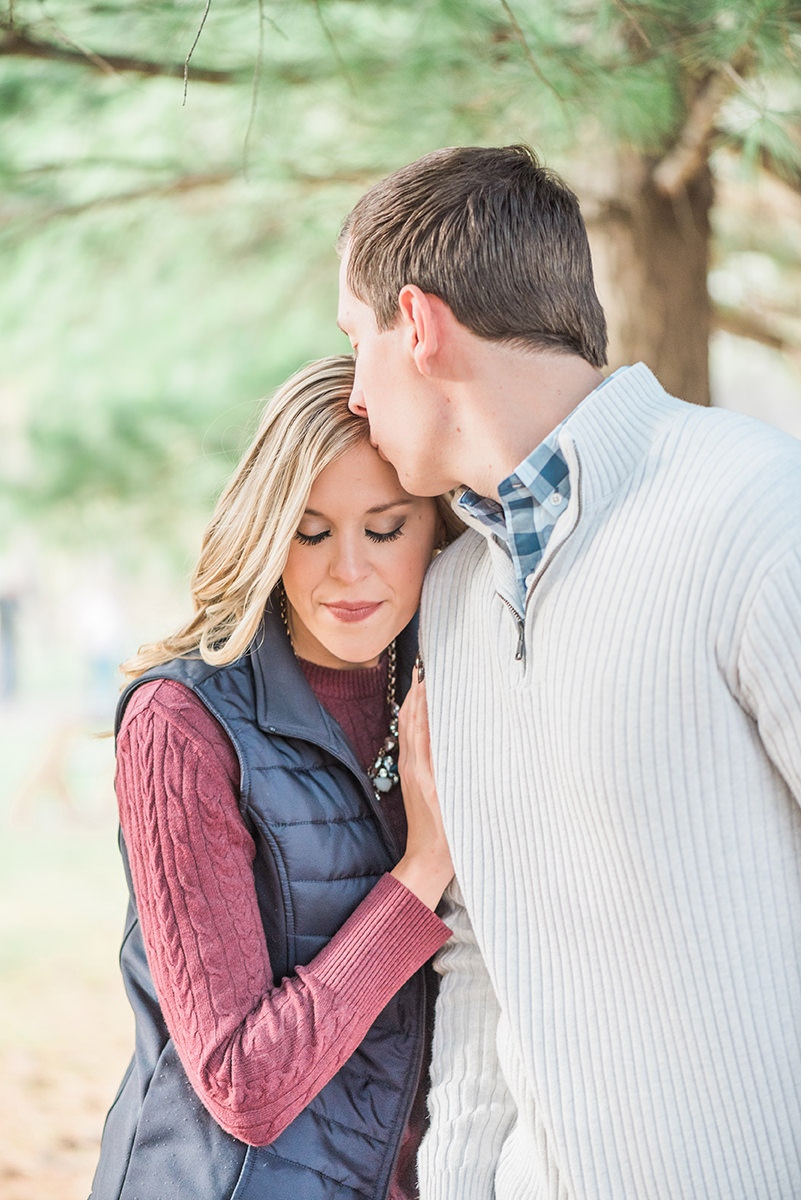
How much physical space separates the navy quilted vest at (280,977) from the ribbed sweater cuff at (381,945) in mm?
48

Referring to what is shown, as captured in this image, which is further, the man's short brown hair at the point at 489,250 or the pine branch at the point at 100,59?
the pine branch at the point at 100,59

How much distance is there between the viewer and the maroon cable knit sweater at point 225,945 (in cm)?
135

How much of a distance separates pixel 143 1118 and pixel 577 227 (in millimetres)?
1275

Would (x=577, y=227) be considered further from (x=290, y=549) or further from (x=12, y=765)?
(x=12, y=765)

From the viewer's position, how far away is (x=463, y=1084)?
1461mm

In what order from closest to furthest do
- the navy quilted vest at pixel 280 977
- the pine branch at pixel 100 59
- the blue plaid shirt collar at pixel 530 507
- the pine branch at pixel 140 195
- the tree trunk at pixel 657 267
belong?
the blue plaid shirt collar at pixel 530 507
the navy quilted vest at pixel 280 977
the pine branch at pixel 100 59
the tree trunk at pixel 657 267
the pine branch at pixel 140 195

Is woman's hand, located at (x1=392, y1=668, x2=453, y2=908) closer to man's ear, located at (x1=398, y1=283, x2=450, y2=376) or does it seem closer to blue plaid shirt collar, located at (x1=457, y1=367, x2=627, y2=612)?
blue plaid shirt collar, located at (x1=457, y1=367, x2=627, y2=612)

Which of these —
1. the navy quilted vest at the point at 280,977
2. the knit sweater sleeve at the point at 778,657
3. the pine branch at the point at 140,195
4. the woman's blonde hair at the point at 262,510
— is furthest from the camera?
the pine branch at the point at 140,195

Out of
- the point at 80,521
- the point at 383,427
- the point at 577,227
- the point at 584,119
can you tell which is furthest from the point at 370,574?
the point at 80,521

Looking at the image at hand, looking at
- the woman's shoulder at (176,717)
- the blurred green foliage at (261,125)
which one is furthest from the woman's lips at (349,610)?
the blurred green foliage at (261,125)

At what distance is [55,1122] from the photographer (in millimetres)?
4238

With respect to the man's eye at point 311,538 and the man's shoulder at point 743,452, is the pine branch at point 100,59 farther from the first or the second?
the man's shoulder at point 743,452

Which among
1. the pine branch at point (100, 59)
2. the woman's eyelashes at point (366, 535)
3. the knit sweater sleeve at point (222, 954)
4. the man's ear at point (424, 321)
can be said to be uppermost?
the pine branch at point (100, 59)

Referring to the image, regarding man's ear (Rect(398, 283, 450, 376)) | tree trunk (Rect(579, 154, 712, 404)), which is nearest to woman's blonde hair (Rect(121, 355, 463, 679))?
man's ear (Rect(398, 283, 450, 376))
